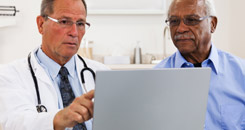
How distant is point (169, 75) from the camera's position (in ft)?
2.55

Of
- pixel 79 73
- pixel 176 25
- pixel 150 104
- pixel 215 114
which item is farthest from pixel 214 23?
pixel 150 104

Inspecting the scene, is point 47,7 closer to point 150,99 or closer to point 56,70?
point 56,70

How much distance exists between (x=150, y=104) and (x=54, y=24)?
0.80 metres

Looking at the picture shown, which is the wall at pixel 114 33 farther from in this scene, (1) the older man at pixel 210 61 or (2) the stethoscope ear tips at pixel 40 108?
(2) the stethoscope ear tips at pixel 40 108

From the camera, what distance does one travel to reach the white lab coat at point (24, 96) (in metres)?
1.04

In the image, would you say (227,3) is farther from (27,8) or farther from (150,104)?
(150,104)

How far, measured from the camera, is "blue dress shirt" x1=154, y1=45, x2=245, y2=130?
1.28m

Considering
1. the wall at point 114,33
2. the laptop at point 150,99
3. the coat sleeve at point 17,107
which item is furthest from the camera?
the wall at point 114,33

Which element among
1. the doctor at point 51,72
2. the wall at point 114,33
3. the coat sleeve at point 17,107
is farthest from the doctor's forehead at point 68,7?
the wall at point 114,33

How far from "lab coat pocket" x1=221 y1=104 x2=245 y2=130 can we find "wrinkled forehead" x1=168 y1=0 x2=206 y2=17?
43 centimetres

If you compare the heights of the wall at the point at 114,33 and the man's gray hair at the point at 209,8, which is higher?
the man's gray hair at the point at 209,8

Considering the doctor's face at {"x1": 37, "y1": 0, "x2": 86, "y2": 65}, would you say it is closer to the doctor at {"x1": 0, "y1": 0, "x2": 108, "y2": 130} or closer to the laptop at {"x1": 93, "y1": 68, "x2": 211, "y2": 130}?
the doctor at {"x1": 0, "y1": 0, "x2": 108, "y2": 130}

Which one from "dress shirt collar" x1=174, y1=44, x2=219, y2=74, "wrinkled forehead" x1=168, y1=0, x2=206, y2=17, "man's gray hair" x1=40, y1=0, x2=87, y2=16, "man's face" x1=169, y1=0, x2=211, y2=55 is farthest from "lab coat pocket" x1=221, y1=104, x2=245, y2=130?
"man's gray hair" x1=40, y1=0, x2=87, y2=16

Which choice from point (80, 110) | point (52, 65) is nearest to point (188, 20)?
point (52, 65)
